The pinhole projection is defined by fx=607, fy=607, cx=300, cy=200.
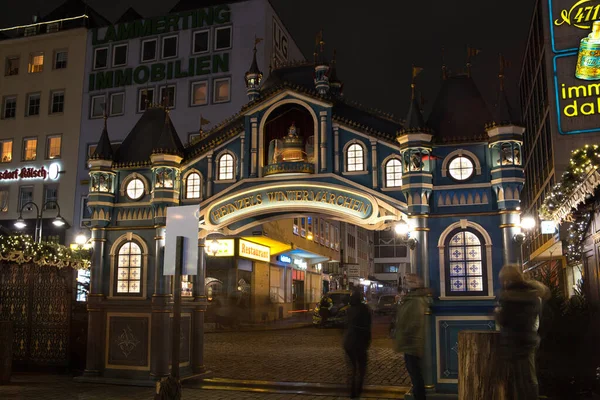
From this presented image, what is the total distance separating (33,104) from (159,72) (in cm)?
957

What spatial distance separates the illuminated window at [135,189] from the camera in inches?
604

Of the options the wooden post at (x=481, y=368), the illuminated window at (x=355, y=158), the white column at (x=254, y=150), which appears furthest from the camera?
the white column at (x=254, y=150)

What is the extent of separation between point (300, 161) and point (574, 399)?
7.46 metres

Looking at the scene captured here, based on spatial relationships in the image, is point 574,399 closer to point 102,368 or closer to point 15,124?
point 102,368

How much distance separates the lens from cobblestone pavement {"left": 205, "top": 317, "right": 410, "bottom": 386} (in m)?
14.8

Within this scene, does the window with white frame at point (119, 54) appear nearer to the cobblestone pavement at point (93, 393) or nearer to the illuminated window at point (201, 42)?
the illuminated window at point (201, 42)

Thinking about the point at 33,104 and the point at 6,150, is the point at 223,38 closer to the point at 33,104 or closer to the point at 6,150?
the point at 33,104

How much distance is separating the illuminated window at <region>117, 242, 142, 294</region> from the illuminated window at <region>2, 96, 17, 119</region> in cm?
3310

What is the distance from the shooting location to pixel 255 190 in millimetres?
14531

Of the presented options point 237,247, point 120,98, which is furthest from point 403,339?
point 120,98

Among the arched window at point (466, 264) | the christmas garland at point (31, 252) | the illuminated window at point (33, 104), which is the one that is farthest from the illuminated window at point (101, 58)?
the arched window at point (466, 264)

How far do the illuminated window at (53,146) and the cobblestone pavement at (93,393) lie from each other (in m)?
29.8

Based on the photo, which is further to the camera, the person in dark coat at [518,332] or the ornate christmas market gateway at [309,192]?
the ornate christmas market gateway at [309,192]

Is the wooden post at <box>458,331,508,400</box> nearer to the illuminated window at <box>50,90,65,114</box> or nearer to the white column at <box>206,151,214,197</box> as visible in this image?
the white column at <box>206,151,214,197</box>
